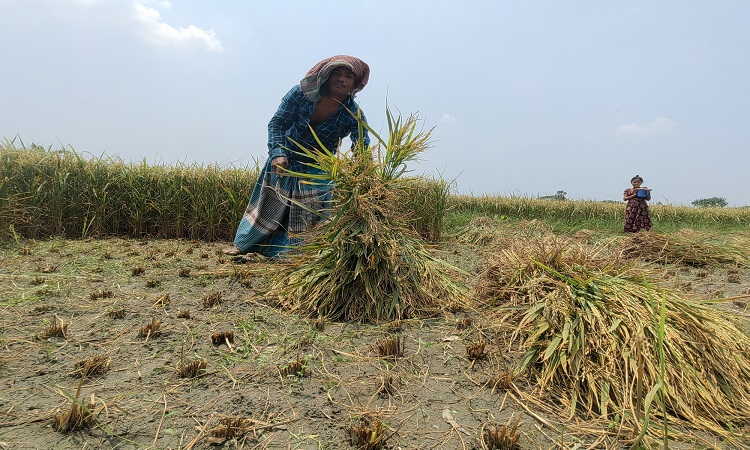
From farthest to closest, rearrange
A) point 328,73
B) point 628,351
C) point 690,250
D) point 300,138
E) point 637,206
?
point 637,206, point 690,250, point 300,138, point 328,73, point 628,351

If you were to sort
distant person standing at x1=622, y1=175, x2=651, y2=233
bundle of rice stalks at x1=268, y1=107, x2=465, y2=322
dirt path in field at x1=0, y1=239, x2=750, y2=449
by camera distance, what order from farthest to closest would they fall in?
distant person standing at x1=622, y1=175, x2=651, y2=233, bundle of rice stalks at x1=268, y1=107, x2=465, y2=322, dirt path in field at x1=0, y1=239, x2=750, y2=449

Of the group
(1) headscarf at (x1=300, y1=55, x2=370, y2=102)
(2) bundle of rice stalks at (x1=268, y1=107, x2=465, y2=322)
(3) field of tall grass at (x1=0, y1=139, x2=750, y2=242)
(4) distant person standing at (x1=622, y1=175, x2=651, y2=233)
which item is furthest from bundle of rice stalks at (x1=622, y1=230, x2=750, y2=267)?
(1) headscarf at (x1=300, y1=55, x2=370, y2=102)

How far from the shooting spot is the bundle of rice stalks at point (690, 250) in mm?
4859

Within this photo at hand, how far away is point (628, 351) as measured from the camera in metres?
1.40

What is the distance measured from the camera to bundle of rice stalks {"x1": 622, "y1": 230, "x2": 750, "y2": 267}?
4.86 meters

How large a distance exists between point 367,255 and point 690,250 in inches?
206

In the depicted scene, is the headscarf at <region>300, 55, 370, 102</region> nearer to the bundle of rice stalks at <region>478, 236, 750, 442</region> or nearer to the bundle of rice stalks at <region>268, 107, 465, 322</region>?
the bundle of rice stalks at <region>268, 107, 465, 322</region>

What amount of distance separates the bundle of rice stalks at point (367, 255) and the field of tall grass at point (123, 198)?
2.03m

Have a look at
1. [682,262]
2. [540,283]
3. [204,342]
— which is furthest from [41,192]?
[682,262]

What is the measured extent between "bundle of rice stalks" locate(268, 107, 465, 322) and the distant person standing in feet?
22.7

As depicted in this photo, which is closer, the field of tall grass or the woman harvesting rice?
the woman harvesting rice

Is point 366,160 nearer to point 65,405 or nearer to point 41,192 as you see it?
point 65,405

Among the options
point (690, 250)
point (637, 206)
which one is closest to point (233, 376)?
point (690, 250)

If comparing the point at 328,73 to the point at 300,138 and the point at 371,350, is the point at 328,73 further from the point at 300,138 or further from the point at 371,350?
the point at 371,350
